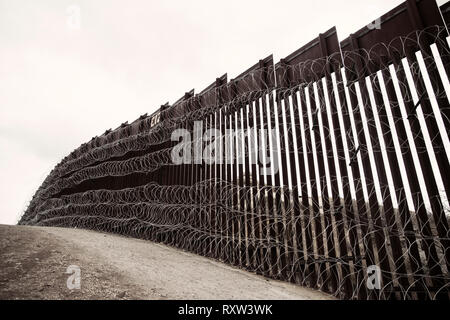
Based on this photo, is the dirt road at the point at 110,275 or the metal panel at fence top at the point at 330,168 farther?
the metal panel at fence top at the point at 330,168

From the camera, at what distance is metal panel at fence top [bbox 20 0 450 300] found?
93.4 inches

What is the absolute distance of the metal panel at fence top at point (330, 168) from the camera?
2.37 meters

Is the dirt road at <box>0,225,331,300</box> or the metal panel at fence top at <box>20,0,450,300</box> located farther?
the metal panel at fence top at <box>20,0,450,300</box>

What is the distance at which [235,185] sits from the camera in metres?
3.96

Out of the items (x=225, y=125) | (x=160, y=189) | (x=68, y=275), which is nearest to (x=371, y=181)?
(x=225, y=125)

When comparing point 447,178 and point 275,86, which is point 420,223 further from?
point 275,86

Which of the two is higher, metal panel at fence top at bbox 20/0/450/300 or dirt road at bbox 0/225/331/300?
metal panel at fence top at bbox 20/0/450/300

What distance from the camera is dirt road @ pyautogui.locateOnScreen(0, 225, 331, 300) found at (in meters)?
2.06

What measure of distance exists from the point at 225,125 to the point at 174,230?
85.2 inches

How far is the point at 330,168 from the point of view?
295cm

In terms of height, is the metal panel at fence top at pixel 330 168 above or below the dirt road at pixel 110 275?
above

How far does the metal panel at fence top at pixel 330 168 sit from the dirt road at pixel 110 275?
483mm

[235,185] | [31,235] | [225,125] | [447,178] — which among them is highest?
[225,125]

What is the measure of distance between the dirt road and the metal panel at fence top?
48cm
